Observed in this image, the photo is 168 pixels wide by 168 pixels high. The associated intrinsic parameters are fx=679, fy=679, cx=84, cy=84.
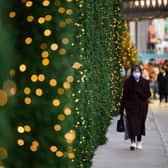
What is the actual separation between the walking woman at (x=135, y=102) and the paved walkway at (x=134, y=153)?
0.38 m

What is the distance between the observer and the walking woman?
39.1 ft

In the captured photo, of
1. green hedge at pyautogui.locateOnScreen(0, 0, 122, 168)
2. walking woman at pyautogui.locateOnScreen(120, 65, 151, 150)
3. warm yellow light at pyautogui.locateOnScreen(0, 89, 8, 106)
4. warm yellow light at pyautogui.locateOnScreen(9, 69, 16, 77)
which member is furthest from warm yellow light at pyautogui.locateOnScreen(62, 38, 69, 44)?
walking woman at pyautogui.locateOnScreen(120, 65, 151, 150)

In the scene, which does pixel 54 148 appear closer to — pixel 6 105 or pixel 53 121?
pixel 53 121

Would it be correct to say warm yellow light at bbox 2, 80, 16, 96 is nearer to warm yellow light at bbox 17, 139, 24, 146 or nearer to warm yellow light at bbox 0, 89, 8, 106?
warm yellow light at bbox 0, 89, 8, 106

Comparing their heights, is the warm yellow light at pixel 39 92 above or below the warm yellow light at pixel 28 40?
below

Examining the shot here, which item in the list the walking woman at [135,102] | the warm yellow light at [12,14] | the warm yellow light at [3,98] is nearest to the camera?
the warm yellow light at [3,98]

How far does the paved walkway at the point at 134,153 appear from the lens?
10.2m

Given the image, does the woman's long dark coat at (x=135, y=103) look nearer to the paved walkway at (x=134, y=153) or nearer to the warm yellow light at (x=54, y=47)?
the paved walkway at (x=134, y=153)

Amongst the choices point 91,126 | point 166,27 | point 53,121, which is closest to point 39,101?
point 53,121

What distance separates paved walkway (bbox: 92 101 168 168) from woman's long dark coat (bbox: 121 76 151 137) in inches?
17.0

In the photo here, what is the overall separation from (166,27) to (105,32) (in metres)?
97.3

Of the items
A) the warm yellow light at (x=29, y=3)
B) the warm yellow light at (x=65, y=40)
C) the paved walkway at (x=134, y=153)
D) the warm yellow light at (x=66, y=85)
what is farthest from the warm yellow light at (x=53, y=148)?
the paved walkway at (x=134, y=153)

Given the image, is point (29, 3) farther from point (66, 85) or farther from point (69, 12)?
point (66, 85)

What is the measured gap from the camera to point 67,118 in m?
4.02
